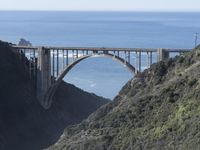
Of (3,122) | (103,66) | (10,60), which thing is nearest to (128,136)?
(3,122)

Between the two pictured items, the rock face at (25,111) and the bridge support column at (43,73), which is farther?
the bridge support column at (43,73)

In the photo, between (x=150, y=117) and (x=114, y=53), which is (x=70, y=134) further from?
(x=114, y=53)

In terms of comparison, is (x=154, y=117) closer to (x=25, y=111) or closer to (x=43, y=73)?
(x=25, y=111)

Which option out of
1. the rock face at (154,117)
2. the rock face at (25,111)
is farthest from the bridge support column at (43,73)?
the rock face at (154,117)

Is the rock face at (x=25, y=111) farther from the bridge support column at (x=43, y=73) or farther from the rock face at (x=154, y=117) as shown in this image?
the rock face at (x=154, y=117)

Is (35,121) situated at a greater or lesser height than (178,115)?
lesser

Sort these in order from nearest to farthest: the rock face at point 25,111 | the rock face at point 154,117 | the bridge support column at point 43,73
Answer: the rock face at point 154,117
the rock face at point 25,111
the bridge support column at point 43,73
